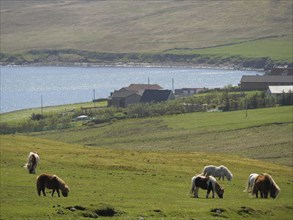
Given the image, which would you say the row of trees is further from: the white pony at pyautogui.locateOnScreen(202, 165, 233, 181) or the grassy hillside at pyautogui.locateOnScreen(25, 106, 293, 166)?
the white pony at pyautogui.locateOnScreen(202, 165, 233, 181)

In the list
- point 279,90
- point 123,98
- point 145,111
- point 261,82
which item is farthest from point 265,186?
point 261,82

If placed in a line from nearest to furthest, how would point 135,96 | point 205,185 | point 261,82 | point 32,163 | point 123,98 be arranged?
point 205,185 < point 32,163 < point 123,98 < point 135,96 < point 261,82

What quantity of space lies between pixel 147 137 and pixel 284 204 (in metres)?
50.7

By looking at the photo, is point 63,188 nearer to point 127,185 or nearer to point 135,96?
point 127,185

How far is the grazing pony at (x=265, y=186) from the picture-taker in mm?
31538

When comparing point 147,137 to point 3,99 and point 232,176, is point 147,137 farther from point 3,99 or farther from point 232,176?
point 3,99

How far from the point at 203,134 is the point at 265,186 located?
48.6 meters

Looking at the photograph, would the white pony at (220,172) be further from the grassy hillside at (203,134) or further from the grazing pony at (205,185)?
the grassy hillside at (203,134)

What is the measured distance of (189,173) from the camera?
124ft

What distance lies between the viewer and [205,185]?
30406 mm

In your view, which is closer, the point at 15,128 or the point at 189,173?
the point at 189,173

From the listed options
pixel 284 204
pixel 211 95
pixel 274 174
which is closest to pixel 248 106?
pixel 211 95

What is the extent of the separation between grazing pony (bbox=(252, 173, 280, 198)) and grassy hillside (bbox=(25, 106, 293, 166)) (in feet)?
100

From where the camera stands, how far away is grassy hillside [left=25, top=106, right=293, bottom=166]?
70688mm
